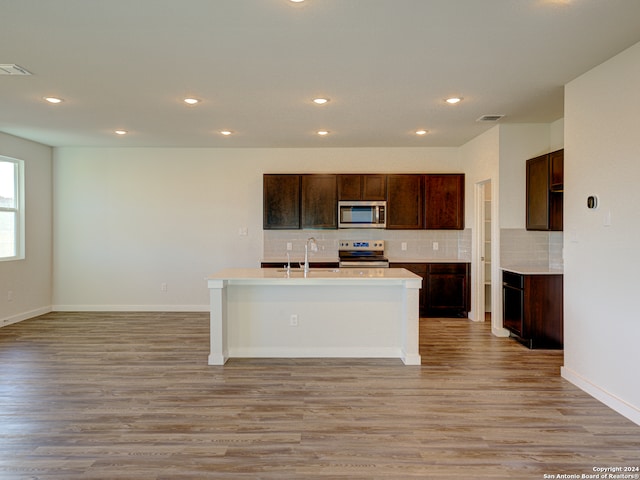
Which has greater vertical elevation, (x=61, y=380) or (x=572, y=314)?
(x=572, y=314)

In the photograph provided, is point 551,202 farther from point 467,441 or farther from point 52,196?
point 52,196

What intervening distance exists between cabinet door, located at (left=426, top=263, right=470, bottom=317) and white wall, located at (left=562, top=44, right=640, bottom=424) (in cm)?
251

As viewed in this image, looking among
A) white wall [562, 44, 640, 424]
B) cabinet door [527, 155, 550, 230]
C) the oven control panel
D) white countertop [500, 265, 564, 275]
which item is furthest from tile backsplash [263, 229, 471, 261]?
white wall [562, 44, 640, 424]

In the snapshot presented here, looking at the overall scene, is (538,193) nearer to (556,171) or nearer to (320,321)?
(556,171)

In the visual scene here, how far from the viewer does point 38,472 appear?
93.8 inches

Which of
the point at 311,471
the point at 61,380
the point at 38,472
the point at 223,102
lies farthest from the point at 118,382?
the point at 223,102

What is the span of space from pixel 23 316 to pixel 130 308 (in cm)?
145

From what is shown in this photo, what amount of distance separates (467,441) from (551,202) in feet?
10.5

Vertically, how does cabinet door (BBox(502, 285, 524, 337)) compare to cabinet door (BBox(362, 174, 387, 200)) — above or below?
below

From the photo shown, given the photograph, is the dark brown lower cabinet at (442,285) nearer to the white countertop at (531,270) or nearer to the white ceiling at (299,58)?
the white countertop at (531,270)

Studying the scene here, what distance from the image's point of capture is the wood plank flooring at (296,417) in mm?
2454

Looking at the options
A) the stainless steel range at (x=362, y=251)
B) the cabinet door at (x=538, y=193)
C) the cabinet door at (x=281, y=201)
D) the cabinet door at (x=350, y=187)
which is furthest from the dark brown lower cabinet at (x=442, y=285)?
the cabinet door at (x=281, y=201)

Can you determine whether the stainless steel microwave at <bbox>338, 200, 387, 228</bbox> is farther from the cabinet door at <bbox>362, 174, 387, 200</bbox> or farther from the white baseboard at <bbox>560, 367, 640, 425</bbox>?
the white baseboard at <bbox>560, 367, 640, 425</bbox>

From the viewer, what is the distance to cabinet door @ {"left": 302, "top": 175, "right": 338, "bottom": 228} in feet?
21.5
